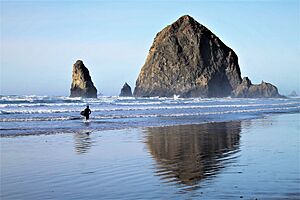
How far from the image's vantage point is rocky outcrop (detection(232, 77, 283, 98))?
440 ft

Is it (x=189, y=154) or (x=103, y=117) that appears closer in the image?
(x=189, y=154)

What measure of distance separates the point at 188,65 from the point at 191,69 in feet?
6.14

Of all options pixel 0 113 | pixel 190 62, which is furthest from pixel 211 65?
pixel 0 113

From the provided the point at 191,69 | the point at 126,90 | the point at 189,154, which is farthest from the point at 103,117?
the point at 126,90

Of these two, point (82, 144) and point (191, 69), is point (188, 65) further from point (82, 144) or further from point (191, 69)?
point (82, 144)

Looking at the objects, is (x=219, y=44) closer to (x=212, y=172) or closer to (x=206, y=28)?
(x=206, y=28)

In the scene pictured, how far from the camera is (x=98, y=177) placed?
875 cm

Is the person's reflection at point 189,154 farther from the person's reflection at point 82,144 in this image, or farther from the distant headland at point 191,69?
the distant headland at point 191,69

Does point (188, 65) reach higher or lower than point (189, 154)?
higher

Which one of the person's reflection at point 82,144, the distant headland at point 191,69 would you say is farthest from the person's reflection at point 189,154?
the distant headland at point 191,69

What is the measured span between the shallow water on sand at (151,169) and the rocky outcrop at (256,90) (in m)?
121

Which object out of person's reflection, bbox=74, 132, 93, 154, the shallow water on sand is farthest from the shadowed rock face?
the shallow water on sand

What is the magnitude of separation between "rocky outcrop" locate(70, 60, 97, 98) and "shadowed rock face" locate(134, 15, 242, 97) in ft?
111

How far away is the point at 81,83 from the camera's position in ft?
319
